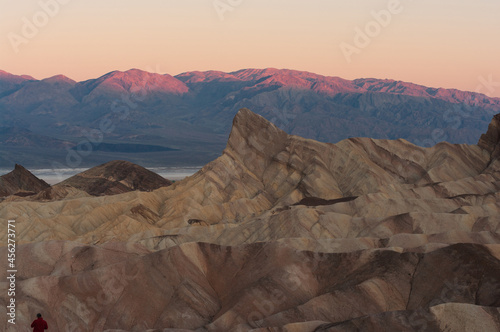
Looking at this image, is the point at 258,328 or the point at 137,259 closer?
the point at 258,328

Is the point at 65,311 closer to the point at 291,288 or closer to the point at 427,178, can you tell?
the point at 291,288

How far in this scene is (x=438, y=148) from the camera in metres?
107

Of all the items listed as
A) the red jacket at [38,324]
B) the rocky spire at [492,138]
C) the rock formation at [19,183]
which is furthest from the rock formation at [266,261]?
the rock formation at [19,183]

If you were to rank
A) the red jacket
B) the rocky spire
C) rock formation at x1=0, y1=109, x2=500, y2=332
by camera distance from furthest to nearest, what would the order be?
the rocky spire, rock formation at x1=0, y1=109, x2=500, y2=332, the red jacket

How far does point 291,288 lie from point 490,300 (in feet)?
40.7

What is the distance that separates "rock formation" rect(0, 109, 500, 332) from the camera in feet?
139

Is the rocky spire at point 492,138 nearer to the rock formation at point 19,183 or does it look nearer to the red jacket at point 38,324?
the rock formation at point 19,183

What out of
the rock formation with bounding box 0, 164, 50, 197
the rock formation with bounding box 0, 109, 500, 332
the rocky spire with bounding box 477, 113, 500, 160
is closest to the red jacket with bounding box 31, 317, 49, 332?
the rock formation with bounding box 0, 109, 500, 332

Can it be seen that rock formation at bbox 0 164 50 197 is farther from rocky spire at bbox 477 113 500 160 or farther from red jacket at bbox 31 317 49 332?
red jacket at bbox 31 317 49 332

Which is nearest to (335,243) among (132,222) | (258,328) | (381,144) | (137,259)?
(137,259)

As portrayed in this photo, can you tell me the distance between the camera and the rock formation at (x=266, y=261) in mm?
42406

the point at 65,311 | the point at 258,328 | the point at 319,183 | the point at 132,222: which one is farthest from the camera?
the point at 319,183

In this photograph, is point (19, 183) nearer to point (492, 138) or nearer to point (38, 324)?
point (492, 138)

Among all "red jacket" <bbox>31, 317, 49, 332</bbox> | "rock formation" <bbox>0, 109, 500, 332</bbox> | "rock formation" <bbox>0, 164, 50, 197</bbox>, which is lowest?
"rock formation" <bbox>0, 164, 50, 197</bbox>
